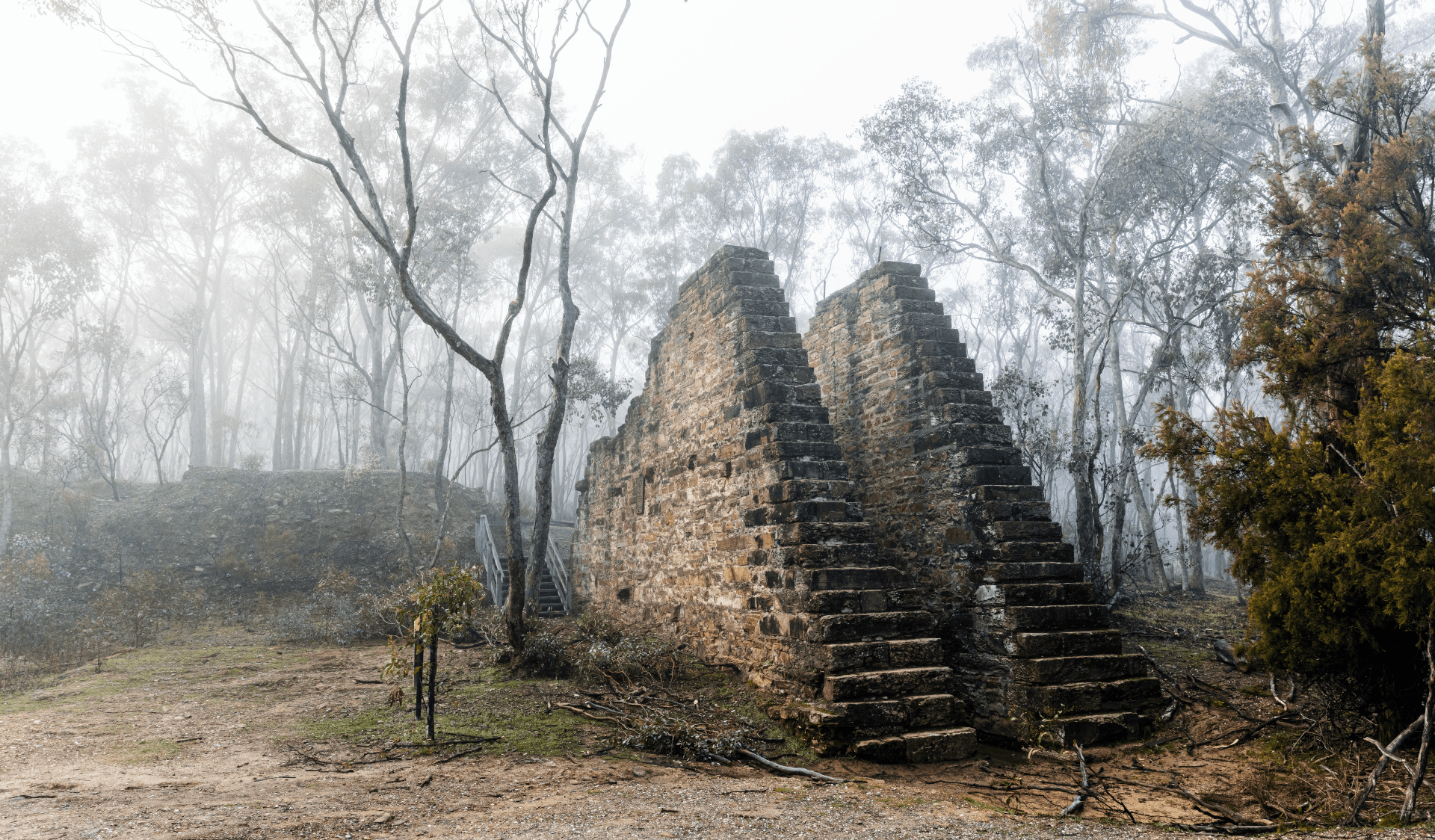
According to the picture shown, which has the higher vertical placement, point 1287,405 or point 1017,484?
point 1287,405

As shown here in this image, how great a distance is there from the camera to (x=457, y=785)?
4617 millimetres

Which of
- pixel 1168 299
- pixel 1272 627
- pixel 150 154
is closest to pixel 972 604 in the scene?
pixel 1272 627

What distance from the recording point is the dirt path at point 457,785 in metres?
3.86

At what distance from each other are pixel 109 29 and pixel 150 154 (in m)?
20.7

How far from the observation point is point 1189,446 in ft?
19.8

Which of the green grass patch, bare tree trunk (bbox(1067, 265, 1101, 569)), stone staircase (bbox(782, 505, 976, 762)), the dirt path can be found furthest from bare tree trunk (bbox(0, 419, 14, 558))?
bare tree trunk (bbox(1067, 265, 1101, 569))

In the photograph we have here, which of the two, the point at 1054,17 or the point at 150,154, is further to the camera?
the point at 150,154

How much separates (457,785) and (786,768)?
7.22 feet

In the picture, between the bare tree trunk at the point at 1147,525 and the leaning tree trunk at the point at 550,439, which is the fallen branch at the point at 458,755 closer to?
the leaning tree trunk at the point at 550,439

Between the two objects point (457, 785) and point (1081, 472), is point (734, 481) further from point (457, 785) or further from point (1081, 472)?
point (1081, 472)

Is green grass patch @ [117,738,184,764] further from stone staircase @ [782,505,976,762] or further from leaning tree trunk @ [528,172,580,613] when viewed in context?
stone staircase @ [782,505,976,762]

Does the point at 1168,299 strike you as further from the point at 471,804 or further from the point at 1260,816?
the point at 471,804

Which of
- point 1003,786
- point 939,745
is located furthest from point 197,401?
point 1003,786

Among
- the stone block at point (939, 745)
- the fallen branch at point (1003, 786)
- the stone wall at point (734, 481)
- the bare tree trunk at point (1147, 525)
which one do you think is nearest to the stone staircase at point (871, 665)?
the stone block at point (939, 745)
